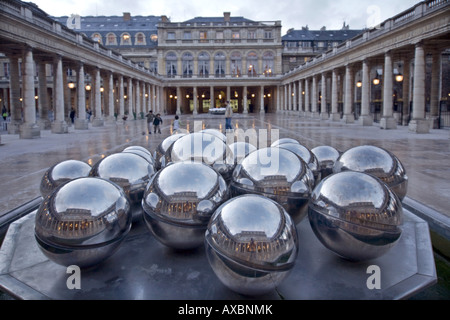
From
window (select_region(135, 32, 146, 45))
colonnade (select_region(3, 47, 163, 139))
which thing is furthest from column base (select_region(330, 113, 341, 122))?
window (select_region(135, 32, 146, 45))

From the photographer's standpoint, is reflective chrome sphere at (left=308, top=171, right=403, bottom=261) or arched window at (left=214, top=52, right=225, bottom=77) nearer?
reflective chrome sphere at (left=308, top=171, right=403, bottom=261)

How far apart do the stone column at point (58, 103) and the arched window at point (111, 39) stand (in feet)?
192

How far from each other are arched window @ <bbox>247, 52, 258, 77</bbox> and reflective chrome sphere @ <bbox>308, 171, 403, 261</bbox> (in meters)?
78.2

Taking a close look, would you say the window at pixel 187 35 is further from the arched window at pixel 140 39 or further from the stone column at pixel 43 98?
the stone column at pixel 43 98

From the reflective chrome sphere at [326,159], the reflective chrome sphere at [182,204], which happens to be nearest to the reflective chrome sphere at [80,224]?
the reflective chrome sphere at [182,204]

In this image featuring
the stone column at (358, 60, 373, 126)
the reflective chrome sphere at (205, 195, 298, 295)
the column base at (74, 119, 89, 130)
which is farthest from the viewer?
the stone column at (358, 60, 373, 126)

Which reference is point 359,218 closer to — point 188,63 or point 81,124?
point 81,124

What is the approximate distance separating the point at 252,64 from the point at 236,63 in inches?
140

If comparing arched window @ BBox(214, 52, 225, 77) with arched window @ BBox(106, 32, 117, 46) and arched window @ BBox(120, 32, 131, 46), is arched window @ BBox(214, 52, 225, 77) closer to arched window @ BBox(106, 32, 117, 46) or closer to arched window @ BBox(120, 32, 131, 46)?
arched window @ BBox(120, 32, 131, 46)

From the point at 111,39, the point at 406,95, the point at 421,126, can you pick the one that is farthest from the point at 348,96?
the point at 111,39

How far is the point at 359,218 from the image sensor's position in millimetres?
4105

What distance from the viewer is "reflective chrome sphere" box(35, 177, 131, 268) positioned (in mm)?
3889
